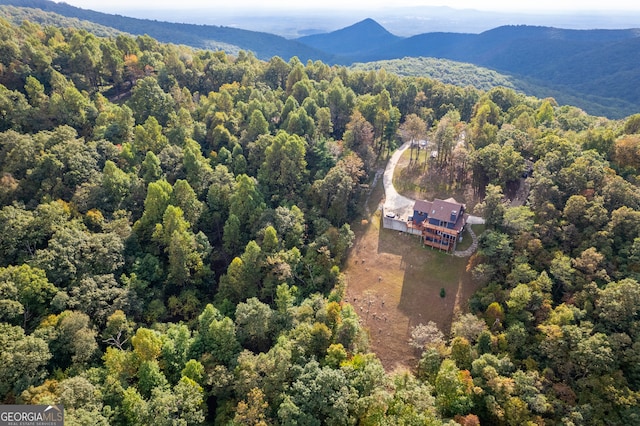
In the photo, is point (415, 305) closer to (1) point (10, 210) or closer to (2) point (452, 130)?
(2) point (452, 130)

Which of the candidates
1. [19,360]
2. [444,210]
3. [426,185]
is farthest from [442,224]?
[19,360]

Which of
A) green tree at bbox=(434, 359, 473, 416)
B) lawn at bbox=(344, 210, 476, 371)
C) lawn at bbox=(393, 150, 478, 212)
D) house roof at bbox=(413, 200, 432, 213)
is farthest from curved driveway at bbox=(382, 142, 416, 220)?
green tree at bbox=(434, 359, 473, 416)

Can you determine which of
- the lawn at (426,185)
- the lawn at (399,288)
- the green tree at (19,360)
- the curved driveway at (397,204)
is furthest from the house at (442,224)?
the green tree at (19,360)

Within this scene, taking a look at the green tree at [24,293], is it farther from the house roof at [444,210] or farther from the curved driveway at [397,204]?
the house roof at [444,210]

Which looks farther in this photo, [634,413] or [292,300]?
[292,300]

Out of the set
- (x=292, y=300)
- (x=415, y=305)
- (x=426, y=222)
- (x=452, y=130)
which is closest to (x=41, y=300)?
(x=292, y=300)

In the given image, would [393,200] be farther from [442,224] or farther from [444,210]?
[442,224]

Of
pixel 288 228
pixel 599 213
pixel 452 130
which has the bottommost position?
pixel 288 228
